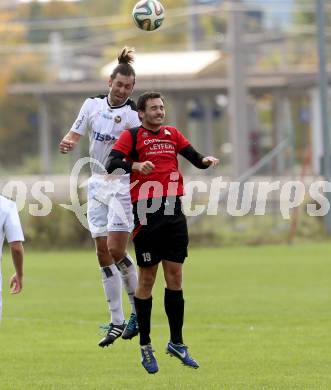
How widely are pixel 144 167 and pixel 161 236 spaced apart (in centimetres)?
77

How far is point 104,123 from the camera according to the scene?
42.4 ft

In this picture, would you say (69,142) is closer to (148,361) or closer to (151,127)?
(151,127)

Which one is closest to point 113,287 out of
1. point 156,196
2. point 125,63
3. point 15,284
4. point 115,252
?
point 115,252

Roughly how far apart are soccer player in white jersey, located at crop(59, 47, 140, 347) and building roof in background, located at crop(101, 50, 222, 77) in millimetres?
39015

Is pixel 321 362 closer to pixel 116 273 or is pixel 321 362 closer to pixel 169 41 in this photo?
pixel 116 273

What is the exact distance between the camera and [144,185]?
11.6 meters

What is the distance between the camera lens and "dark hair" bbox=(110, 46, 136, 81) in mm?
12562

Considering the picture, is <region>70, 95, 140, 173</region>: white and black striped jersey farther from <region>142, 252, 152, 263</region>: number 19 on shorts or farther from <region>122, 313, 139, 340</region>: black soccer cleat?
<region>142, 252, 152, 263</region>: number 19 on shorts

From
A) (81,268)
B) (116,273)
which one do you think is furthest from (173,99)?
(116,273)

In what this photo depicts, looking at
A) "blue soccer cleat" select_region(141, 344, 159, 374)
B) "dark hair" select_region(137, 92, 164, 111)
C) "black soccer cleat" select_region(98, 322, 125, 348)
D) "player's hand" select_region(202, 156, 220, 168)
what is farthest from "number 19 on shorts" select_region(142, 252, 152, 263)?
"black soccer cleat" select_region(98, 322, 125, 348)

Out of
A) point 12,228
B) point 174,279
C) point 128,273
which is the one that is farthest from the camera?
point 128,273

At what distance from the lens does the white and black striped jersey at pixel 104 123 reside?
1290cm

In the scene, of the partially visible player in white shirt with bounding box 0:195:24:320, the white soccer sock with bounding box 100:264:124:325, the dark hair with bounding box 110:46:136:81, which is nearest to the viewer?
the partially visible player in white shirt with bounding box 0:195:24:320

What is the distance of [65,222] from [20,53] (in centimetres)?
5030
